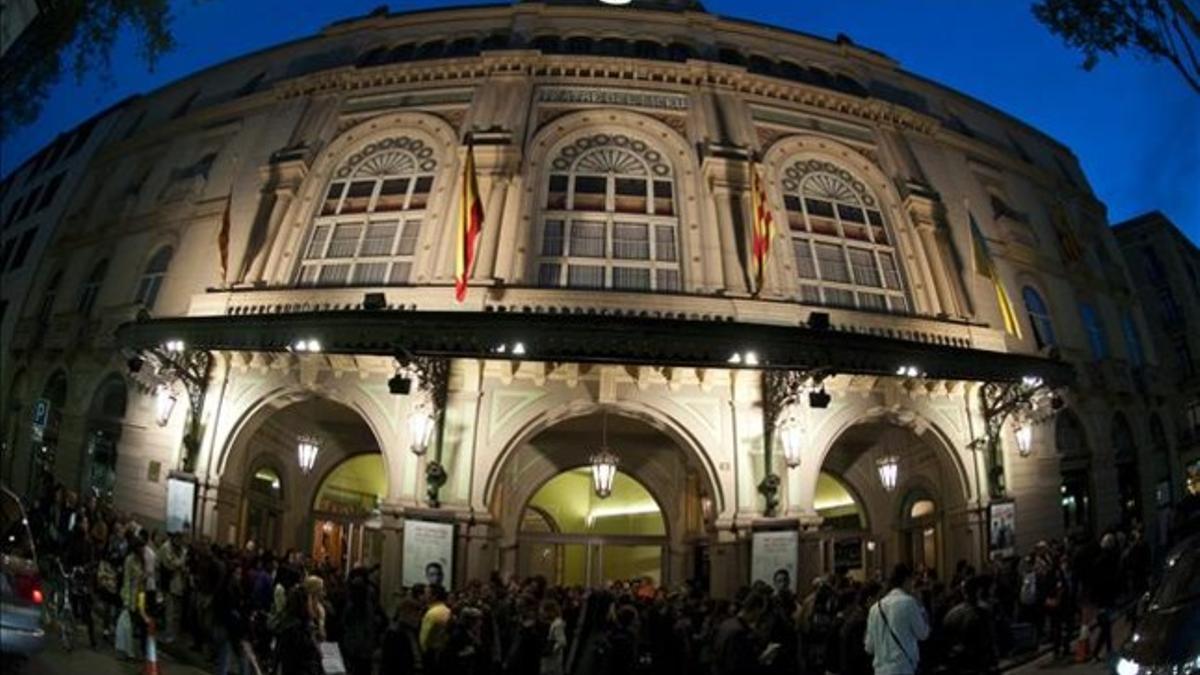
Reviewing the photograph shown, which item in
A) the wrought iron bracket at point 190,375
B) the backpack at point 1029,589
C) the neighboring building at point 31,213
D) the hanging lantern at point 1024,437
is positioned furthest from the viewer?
the hanging lantern at point 1024,437

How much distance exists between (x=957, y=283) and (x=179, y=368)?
35.3 feet

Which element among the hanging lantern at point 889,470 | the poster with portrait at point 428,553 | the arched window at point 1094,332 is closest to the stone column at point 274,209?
the poster with portrait at point 428,553

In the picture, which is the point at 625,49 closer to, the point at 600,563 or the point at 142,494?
the point at 600,563

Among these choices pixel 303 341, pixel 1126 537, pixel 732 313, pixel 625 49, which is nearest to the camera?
pixel 1126 537

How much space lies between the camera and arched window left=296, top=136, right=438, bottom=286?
12.9m

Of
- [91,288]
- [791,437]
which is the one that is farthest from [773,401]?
[91,288]

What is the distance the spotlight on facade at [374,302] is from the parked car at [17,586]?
19.8 feet

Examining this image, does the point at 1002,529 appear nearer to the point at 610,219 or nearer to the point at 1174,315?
the point at 1174,315

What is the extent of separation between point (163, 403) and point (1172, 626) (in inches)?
325

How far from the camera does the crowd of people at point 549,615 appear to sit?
652 cm

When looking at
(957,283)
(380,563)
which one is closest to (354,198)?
(380,563)

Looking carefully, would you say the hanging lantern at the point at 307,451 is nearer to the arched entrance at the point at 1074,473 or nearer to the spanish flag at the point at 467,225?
the spanish flag at the point at 467,225

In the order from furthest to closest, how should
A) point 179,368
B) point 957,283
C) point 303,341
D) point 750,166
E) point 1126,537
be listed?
point 750,166, point 957,283, point 303,341, point 179,368, point 1126,537

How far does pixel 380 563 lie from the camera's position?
1099cm
